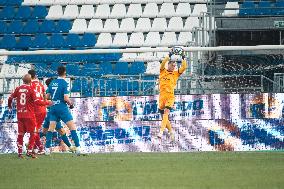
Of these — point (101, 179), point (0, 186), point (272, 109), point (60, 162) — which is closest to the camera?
point (0, 186)

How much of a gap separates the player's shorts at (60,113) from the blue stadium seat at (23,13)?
1353 cm

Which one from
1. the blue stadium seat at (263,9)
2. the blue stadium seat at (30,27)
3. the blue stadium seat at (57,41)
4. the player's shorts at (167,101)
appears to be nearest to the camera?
the player's shorts at (167,101)

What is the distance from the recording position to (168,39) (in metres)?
29.5

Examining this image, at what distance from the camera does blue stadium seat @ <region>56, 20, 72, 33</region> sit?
3003 cm

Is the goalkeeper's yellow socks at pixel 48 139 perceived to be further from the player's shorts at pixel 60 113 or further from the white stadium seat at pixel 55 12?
the white stadium seat at pixel 55 12

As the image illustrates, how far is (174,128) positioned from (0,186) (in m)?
9.28

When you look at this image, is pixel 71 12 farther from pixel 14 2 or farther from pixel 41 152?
pixel 41 152

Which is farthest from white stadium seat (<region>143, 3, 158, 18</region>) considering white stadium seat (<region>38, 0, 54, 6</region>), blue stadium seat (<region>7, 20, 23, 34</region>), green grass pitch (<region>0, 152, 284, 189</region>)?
green grass pitch (<region>0, 152, 284, 189</region>)

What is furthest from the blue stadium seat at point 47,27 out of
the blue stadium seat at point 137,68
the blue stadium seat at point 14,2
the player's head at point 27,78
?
the player's head at point 27,78

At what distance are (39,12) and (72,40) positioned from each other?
202 cm

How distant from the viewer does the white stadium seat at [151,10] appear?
30266 millimetres

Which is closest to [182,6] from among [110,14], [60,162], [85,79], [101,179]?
[110,14]

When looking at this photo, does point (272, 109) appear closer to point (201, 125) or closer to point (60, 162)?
point (201, 125)

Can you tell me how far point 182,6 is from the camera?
100 ft
